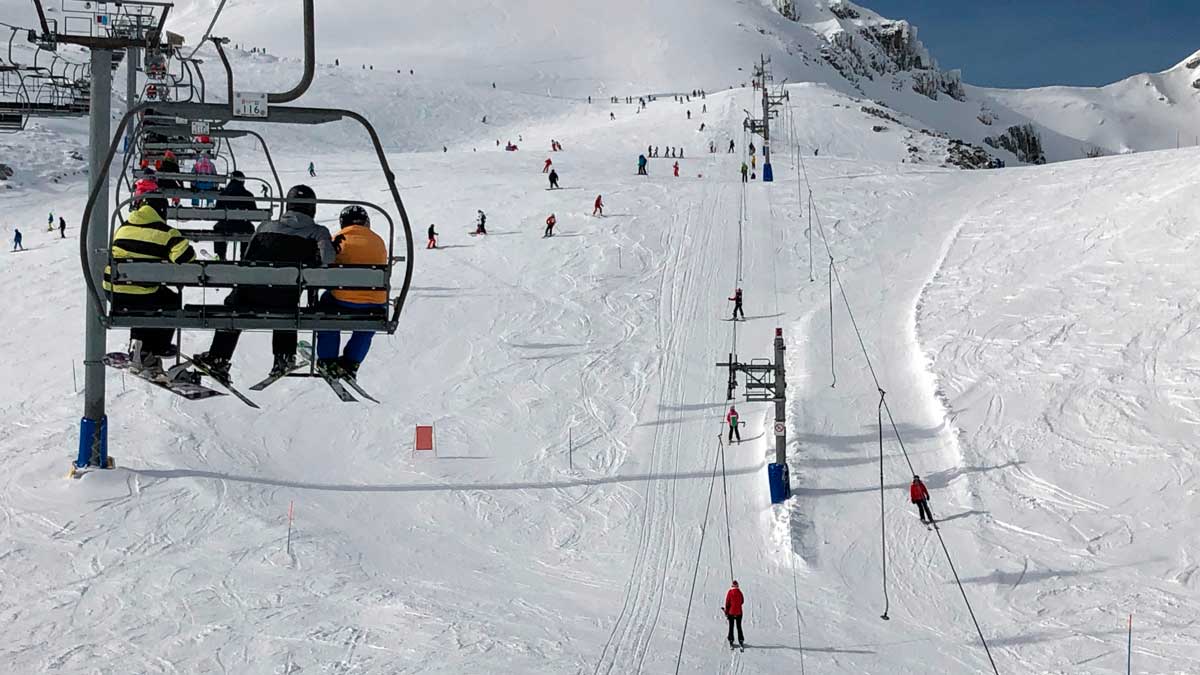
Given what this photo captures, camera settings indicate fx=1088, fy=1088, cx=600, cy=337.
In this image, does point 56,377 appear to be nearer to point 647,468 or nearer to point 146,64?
point 146,64

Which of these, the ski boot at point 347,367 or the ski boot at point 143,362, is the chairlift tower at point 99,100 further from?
the ski boot at point 347,367

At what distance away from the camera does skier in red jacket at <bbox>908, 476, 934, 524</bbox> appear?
1748 cm

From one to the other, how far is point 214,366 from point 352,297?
1.26 m

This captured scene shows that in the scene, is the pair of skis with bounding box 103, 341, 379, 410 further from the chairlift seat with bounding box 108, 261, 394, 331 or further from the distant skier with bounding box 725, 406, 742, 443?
the distant skier with bounding box 725, 406, 742, 443

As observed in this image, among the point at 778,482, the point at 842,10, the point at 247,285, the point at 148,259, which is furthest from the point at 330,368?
the point at 842,10

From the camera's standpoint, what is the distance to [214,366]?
7.46 metres

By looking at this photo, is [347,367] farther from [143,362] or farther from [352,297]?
[143,362]

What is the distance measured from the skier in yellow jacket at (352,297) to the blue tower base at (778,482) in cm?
1160


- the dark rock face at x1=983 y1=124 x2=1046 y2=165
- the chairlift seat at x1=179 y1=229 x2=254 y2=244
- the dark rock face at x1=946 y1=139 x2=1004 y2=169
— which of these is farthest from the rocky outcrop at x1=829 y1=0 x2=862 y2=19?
the chairlift seat at x1=179 y1=229 x2=254 y2=244

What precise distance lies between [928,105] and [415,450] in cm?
15175

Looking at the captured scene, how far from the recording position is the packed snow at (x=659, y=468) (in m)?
13.9

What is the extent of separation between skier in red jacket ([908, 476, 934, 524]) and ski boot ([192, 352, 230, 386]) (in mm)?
12677

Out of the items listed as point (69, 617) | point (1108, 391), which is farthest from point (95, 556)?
point (1108, 391)

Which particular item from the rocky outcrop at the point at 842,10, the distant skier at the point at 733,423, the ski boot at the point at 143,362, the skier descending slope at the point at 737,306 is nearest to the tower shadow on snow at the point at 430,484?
the distant skier at the point at 733,423
